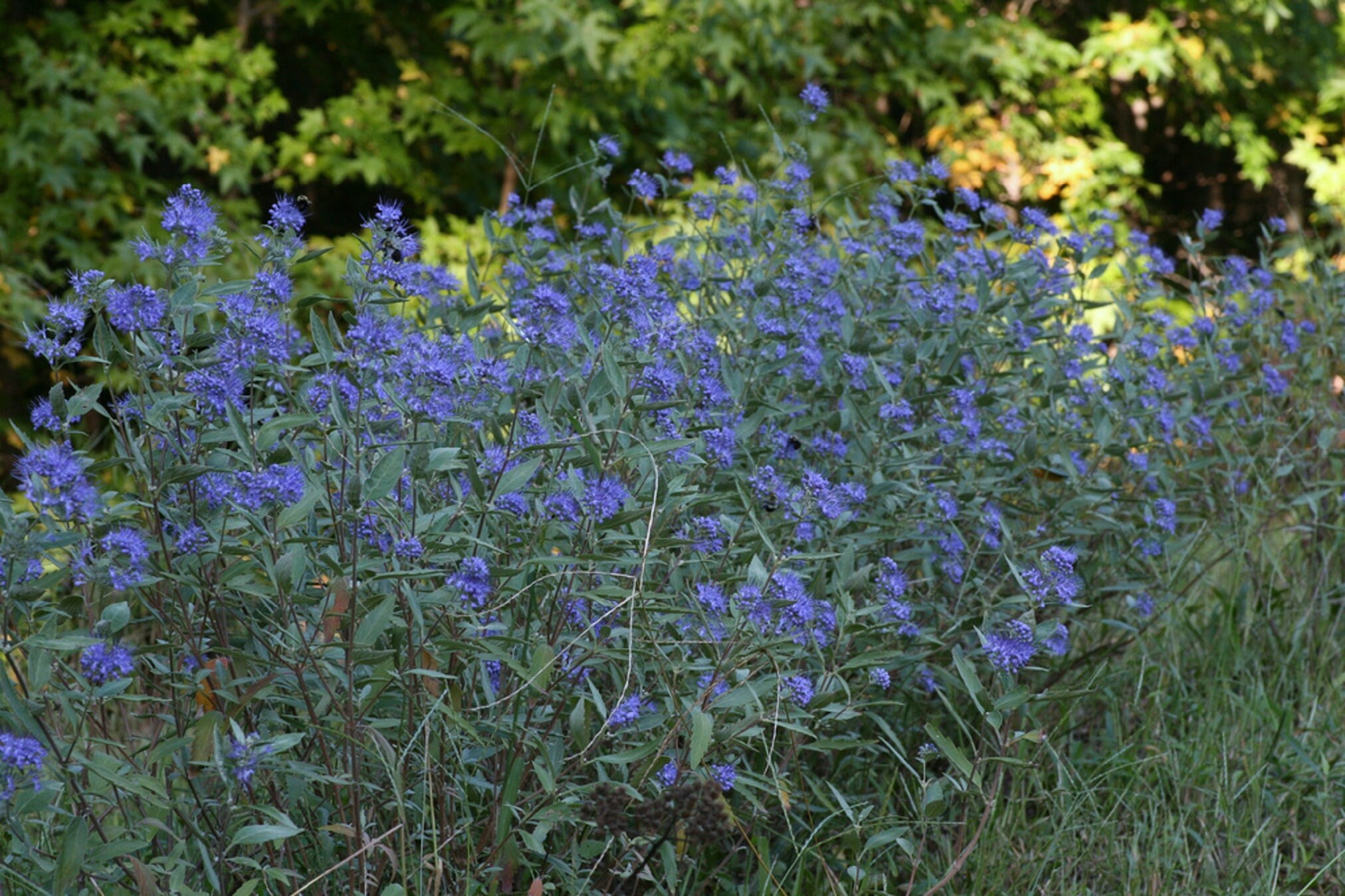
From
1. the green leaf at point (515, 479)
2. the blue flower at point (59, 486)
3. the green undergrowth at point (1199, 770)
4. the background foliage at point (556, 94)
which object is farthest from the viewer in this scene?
the background foliage at point (556, 94)

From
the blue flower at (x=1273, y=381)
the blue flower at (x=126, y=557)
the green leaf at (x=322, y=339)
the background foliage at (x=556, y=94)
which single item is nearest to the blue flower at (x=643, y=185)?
the green leaf at (x=322, y=339)

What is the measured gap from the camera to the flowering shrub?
1.83 meters

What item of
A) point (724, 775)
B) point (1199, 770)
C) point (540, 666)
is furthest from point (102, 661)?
point (1199, 770)

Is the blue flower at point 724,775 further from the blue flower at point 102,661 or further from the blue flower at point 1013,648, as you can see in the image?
the blue flower at point 102,661

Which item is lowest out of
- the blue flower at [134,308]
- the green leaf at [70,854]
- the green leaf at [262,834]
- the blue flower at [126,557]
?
the green leaf at [70,854]

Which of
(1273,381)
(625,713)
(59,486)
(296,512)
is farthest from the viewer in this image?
(1273,381)

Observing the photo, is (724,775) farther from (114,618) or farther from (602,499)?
(114,618)

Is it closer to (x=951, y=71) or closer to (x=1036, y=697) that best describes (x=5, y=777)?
(x=1036, y=697)

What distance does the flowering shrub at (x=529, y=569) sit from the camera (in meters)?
1.83

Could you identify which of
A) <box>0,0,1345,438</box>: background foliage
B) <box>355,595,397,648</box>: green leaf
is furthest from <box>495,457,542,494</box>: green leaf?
<box>0,0,1345,438</box>: background foliage

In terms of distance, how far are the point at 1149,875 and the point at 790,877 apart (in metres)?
0.72

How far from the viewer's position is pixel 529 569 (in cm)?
206

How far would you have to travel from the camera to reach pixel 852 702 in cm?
239

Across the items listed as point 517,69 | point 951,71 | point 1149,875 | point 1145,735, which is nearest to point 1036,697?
point 1149,875
